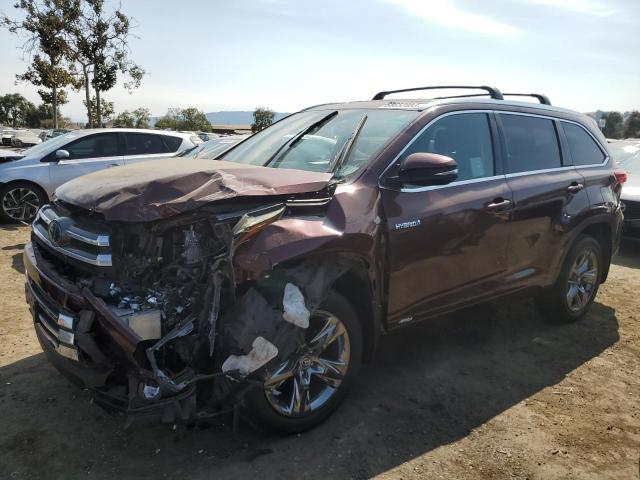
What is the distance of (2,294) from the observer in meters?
5.23

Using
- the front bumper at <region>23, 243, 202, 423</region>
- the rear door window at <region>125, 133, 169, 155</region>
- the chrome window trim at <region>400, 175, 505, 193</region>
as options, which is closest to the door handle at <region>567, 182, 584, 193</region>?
the chrome window trim at <region>400, 175, 505, 193</region>

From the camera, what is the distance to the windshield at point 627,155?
9.12m

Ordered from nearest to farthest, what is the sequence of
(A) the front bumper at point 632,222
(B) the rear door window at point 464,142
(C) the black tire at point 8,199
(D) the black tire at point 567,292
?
(B) the rear door window at point 464,142
(D) the black tire at point 567,292
(A) the front bumper at point 632,222
(C) the black tire at point 8,199

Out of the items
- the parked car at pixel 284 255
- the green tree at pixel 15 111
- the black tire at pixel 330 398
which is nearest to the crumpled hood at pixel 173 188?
the parked car at pixel 284 255

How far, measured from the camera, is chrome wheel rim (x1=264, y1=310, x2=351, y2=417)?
2.83m

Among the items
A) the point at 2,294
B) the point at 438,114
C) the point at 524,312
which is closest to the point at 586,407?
the point at 524,312

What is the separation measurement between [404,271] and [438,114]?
1.18 meters

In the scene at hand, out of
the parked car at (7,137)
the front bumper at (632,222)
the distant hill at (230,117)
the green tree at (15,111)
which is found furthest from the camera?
the distant hill at (230,117)

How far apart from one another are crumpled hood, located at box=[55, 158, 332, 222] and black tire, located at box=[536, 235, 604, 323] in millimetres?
2730

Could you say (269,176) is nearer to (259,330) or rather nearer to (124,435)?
(259,330)

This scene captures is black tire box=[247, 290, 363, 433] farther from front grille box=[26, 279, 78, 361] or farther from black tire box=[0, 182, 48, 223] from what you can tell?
black tire box=[0, 182, 48, 223]

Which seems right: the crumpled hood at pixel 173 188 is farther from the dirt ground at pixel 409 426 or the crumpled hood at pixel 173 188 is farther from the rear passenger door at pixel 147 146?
→ the rear passenger door at pixel 147 146

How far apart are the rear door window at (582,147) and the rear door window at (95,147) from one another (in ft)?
23.7

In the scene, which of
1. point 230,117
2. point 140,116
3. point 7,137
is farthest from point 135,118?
point 230,117
